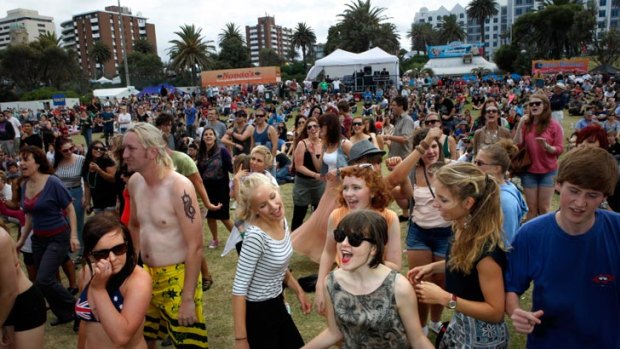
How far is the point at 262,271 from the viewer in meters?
2.78

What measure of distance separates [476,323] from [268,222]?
53.4 inches

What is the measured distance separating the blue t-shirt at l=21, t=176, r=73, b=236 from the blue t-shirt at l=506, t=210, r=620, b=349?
4.38m

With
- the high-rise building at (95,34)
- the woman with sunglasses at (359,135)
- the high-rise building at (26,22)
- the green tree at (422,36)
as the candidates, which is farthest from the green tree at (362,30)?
the high-rise building at (26,22)

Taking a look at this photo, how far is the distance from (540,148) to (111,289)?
4.98 meters

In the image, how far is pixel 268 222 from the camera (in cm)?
290

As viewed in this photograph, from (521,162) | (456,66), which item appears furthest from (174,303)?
(456,66)

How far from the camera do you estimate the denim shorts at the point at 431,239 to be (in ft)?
11.9

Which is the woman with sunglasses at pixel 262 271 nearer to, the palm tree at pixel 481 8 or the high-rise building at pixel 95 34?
the palm tree at pixel 481 8

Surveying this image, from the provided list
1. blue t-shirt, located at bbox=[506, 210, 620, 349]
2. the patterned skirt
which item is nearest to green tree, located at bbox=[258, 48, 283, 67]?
the patterned skirt

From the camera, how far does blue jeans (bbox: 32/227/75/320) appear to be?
4500 mm

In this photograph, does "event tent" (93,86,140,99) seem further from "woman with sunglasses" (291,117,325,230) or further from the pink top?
the pink top

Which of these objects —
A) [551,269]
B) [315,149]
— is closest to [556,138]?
[315,149]

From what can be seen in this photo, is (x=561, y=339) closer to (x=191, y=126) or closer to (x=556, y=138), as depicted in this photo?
(x=556, y=138)

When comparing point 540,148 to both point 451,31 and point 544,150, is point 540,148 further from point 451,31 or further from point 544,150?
point 451,31
